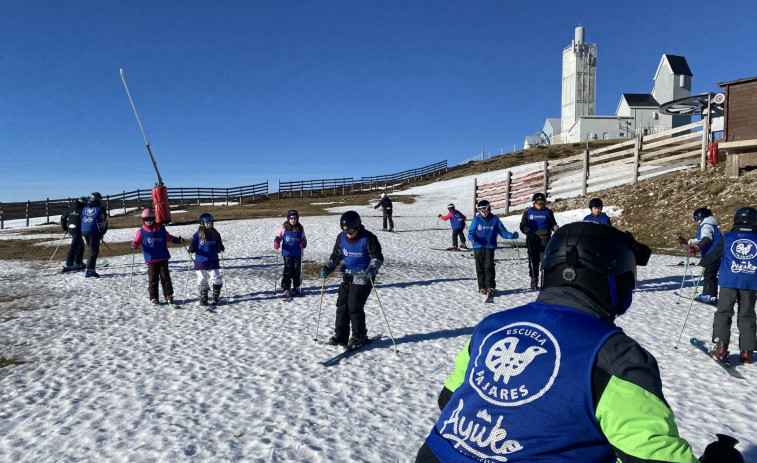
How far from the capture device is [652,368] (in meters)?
1.56

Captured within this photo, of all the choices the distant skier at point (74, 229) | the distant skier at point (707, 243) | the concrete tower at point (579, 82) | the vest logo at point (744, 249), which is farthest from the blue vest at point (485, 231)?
the concrete tower at point (579, 82)

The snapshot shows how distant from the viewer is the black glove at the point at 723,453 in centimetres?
151

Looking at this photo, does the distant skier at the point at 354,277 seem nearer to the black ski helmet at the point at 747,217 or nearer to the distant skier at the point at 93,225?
the black ski helmet at the point at 747,217

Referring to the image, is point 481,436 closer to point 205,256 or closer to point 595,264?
point 595,264

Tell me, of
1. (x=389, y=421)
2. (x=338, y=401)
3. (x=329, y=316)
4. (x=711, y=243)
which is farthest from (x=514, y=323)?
(x=711, y=243)

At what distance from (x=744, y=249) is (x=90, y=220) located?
14232 mm

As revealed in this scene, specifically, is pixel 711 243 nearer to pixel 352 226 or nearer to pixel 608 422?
pixel 352 226

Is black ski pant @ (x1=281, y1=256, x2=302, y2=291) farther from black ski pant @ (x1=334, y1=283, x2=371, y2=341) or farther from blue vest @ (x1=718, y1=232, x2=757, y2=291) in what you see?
blue vest @ (x1=718, y1=232, x2=757, y2=291)

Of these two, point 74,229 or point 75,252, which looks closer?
point 74,229

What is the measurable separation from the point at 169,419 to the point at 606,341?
4860 millimetres

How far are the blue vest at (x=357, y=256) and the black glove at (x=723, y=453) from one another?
624 cm

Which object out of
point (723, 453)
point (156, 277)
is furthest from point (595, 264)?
point (156, 277)

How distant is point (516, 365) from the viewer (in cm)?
177

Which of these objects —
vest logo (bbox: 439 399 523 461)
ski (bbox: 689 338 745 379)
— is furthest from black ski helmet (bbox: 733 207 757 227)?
vest logo (bbox: 439 399 523 461)
